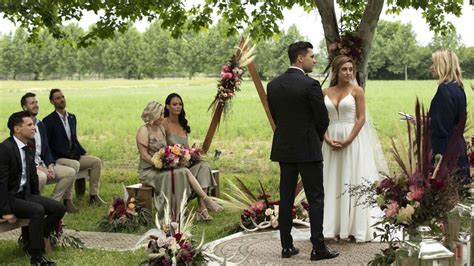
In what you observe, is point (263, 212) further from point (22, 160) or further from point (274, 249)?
point (22, 160)

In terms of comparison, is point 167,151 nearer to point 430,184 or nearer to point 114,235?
point 114,235

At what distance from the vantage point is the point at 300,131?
18.9 ft

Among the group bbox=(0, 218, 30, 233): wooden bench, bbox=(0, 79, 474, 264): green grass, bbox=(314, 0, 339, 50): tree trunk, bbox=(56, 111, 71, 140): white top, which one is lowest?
bbox=(0, 79, 474, 264): green grass

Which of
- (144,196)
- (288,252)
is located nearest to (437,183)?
(288,252)

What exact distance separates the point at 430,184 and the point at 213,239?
4.50 meters

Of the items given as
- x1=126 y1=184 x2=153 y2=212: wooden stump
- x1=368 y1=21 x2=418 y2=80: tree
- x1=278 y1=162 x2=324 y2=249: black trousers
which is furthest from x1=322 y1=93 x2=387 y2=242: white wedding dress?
x1=368 y1=21 x2=418 y2=80: tree

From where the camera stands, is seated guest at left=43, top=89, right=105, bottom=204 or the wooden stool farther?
seated guest at left=43, top=89, right=105, bottom=204

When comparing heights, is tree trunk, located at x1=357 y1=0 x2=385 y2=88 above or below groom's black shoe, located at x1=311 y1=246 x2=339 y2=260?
above

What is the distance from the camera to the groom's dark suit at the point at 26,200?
6.10 meters

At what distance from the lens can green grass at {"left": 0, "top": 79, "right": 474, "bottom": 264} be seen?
755cm

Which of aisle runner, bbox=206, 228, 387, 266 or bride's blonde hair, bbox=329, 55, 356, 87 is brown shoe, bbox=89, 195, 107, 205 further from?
bride's blonde hair, bbox=329, 55, 356, 87

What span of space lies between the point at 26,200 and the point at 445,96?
397cm

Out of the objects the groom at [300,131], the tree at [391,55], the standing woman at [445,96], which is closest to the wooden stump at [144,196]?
the groom at [300,131]

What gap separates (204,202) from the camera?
8.57 m
